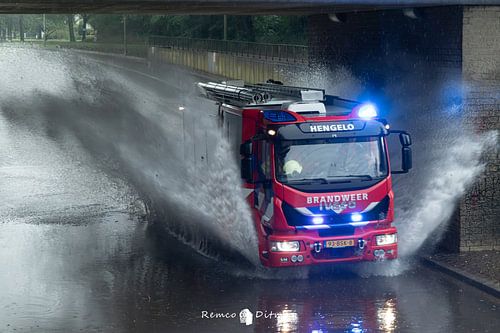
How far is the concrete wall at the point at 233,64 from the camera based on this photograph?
44219mm

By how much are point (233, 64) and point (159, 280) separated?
39034mm

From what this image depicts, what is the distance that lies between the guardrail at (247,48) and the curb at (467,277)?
21025mm

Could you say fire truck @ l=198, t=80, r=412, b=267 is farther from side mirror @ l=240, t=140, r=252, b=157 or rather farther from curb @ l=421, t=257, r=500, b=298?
curb @ l=421, t=257, r=500, b=298

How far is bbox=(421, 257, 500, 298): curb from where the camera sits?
16.3 meters

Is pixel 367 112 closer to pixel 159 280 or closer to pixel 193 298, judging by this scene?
pixel 193 298

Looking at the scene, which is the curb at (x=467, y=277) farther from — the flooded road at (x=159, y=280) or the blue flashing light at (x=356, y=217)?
the blue flashing light at (x=356, y=217)

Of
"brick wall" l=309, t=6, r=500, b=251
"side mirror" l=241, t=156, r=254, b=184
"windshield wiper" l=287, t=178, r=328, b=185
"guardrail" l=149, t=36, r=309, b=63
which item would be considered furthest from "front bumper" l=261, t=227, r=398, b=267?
"guardrail" l=149, t=36, r=309, b=63

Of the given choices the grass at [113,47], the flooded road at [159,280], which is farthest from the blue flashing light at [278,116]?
the grass at [113,47]

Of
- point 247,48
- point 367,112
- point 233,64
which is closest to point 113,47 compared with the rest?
point 233,64

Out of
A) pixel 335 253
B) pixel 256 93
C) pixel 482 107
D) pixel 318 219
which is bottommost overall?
pixel 335 253

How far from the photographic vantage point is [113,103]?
5781 centimetres

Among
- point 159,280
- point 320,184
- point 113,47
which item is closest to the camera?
point 320,184

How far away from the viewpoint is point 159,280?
17828 mm

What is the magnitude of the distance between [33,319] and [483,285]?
7.09m
